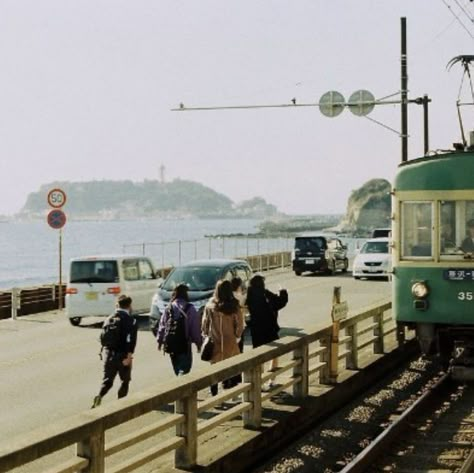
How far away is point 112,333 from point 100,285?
12.0 m

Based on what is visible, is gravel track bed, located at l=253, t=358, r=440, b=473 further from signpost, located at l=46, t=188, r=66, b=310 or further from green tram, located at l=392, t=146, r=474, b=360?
signpost, located at l=46, t=188, r=66, b=310

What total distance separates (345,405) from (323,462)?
3.24 metres

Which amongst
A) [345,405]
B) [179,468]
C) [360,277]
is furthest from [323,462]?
[360,277]

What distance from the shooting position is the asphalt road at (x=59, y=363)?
13484 millimetres

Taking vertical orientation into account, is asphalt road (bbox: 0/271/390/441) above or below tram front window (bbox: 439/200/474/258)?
below

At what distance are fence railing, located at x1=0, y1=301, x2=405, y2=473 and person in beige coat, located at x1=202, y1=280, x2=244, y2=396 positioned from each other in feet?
2.24

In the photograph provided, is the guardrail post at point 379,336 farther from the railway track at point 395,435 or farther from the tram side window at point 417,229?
the tram side window at point 417,229

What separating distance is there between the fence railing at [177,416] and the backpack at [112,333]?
103 centimetres

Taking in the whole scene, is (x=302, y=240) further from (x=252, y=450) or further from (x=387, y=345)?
(x=252, y=450)

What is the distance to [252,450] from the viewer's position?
33.2 ft

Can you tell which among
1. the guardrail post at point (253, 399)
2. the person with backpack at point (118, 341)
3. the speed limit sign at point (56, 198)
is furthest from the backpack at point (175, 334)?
the speed limit sign at point (56, 198)

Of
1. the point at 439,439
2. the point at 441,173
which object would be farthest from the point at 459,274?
the point at 439,439

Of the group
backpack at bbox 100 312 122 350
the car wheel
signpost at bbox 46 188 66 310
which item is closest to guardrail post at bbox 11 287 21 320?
signpost at bbox 46 188 66 310

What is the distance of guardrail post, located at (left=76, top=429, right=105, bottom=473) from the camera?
23.7 feet
